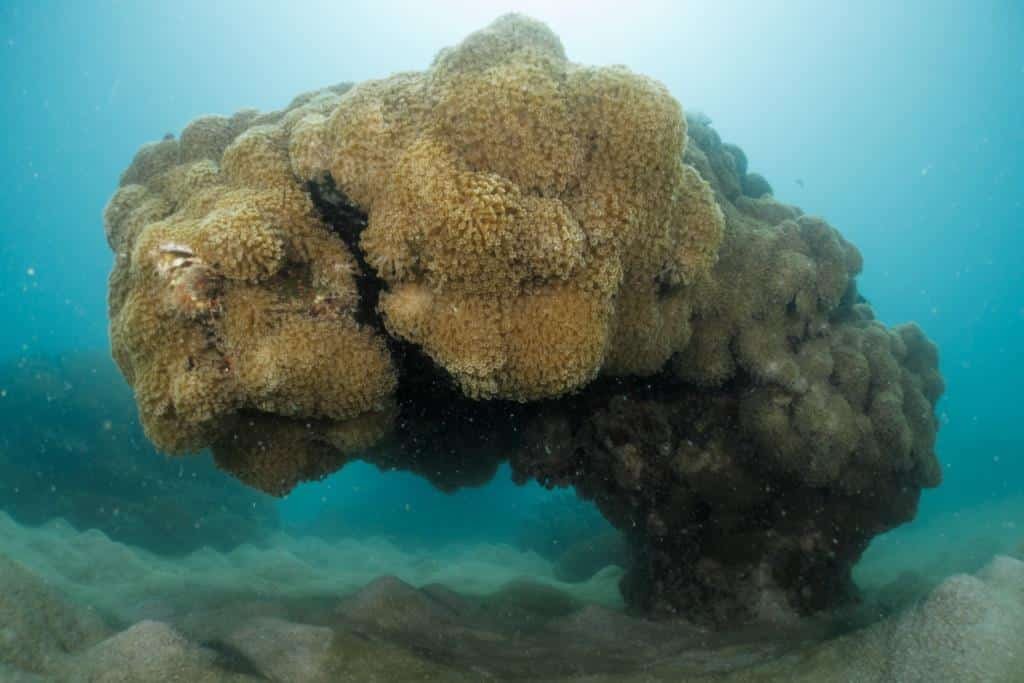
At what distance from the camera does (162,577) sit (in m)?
8.77

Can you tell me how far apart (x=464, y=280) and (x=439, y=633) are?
4233 millimetres

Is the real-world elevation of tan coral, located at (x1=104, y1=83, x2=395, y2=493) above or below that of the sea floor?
above

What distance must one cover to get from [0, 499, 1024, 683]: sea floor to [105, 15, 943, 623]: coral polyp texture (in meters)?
1.35

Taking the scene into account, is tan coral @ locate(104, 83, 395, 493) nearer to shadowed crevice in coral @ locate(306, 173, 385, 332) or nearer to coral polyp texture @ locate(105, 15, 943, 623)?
coral polyp texture @ locate(105, 15, 943, 623)

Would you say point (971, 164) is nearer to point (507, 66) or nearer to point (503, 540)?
point (503, 540)

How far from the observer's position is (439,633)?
19.5 feet

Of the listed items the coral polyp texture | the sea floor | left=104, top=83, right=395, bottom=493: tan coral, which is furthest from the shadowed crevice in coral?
the sea floor

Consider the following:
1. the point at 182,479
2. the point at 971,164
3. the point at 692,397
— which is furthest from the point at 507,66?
the point at 971,164

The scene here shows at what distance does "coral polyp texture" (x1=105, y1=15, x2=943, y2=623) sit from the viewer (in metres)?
4.07

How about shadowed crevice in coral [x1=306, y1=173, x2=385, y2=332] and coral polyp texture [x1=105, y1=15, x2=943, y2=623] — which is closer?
coral polyp texture [x1=105, y1=15, x2=943, y2=623]

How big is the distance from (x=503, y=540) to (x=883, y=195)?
4469 inches

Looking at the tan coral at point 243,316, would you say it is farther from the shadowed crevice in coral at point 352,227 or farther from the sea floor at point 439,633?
the sea floor at point 439,633

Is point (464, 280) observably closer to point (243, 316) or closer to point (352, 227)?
point (352, 227)

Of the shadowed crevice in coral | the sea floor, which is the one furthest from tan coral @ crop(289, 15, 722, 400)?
the sea floor
